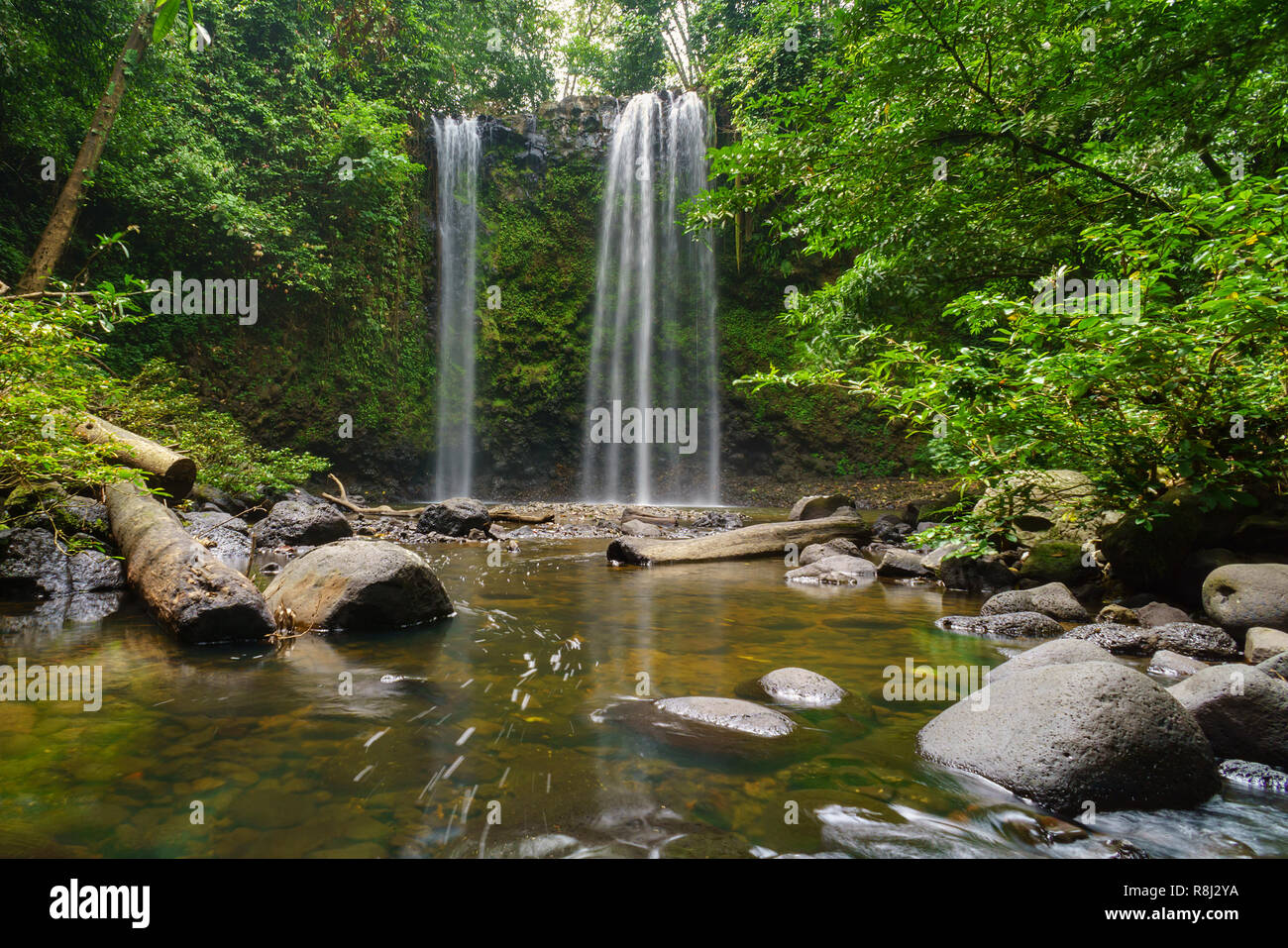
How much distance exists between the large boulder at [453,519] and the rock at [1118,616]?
9182 mm

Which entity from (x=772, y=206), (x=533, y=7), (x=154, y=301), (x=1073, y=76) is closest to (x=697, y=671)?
(x=1073, y=76)

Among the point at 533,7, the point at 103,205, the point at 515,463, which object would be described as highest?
the point at 533,7

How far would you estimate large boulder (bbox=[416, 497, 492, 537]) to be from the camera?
10953 millimetres

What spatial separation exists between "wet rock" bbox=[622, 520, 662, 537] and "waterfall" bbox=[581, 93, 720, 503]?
8425 millimetres

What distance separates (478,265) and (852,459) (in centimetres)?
1485

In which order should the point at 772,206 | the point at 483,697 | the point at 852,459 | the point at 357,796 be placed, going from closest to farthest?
→ 1. the point at 357,796
2. the point at 483,697
3. the point at 852,459
4. the point at 772,206

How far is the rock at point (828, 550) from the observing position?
29.3 ft

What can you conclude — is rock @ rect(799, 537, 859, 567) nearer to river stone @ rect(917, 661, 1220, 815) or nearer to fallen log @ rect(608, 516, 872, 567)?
fallen log @ rect(608, 516, 872, 567)

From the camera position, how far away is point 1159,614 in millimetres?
5031

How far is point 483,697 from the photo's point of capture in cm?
344

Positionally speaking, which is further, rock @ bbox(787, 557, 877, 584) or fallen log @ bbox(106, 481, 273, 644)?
rock @ bbox(787, 557, 877, 584)

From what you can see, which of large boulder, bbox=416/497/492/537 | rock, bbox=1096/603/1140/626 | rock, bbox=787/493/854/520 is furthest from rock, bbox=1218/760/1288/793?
large boulder, bbox=416/497/492/537

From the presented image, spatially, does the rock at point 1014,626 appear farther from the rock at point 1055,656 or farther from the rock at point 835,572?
the rock at point 835,572

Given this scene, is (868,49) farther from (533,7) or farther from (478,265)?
(533,7)
